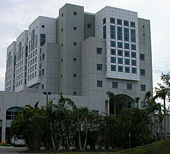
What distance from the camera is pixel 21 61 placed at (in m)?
116

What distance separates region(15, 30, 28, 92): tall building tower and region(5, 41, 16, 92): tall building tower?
418cm

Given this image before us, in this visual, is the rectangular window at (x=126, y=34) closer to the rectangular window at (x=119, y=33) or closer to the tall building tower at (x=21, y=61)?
the rectangular window at (x=119, y=33)

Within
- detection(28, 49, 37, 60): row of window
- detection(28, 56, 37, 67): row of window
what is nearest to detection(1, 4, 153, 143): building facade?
detection(28, 56, 37, 67): row of window

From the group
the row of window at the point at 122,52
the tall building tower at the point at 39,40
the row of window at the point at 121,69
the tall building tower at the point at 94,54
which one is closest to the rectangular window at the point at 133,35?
the tall building tower at the point at 94,54

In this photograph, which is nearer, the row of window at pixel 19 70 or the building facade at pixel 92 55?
the building facade at pixel 92 55

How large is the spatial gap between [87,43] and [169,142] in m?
67.5

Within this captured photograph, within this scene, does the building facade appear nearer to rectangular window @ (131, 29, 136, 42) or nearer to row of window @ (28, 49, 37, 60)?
rectangular window @ (131, 29, 136, 42)

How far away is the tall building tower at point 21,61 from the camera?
11238 cm

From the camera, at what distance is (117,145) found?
5069 centimetres

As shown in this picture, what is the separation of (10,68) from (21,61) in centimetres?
1437

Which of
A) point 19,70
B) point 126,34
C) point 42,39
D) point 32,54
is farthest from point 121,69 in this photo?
point 19,70

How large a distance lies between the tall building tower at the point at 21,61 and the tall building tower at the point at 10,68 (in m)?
4.18

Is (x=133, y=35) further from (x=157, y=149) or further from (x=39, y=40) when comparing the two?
(x=157, y=149)

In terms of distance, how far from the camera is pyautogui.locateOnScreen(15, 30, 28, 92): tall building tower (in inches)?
4424
